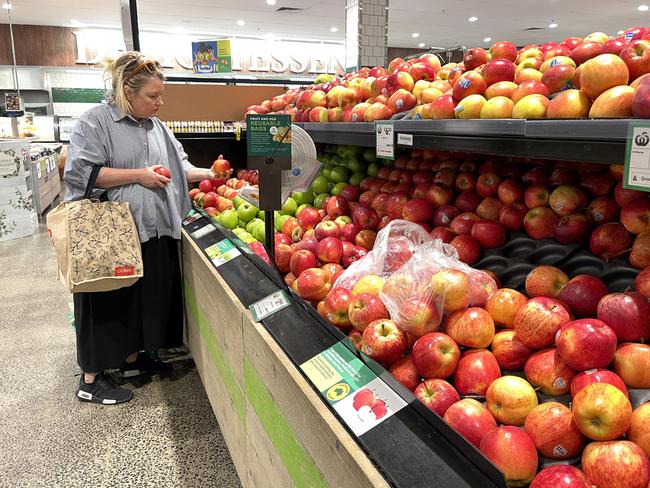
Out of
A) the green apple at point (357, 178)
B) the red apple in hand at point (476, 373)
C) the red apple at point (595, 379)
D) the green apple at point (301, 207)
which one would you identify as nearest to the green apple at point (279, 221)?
the green apple at point (301, 207)

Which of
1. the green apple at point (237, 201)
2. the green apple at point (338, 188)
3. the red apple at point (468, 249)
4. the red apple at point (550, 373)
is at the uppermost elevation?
the green apple at point (338, 188)

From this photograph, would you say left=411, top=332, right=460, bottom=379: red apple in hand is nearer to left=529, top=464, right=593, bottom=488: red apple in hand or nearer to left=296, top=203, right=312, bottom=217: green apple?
left=529, top=464, right=593, bottom=488: red apple in hand

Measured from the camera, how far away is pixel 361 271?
1628 millimetres

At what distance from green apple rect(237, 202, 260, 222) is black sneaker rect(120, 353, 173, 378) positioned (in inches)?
43.8

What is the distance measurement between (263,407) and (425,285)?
0.62 m

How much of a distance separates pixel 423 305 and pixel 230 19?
40.7 ft

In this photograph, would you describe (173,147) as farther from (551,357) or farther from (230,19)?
(230,19)

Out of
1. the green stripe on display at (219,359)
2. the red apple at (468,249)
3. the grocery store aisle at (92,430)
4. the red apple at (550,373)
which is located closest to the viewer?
the red apple at (550,373)

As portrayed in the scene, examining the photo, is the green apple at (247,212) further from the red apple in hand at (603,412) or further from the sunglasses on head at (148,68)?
the red apple in hand at (603,412)

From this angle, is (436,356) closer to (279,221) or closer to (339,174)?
(279,221)

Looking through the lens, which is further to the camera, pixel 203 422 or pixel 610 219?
pixel 203 422

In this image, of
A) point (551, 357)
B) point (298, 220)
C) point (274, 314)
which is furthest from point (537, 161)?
point (298, 220)

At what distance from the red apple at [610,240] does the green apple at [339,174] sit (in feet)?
5.03

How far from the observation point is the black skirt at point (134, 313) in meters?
2.79
